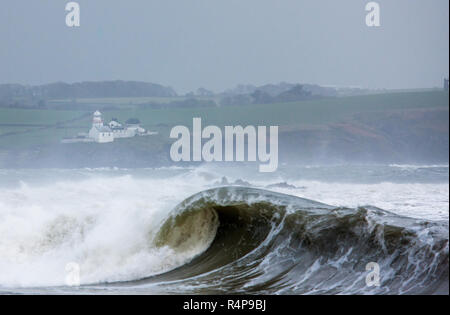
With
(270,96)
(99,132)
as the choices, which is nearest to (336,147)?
(270,96)

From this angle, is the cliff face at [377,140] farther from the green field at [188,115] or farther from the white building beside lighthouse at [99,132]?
the white building beside lighthouse at [99,132]

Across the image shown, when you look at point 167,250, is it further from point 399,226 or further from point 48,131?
point 48,131

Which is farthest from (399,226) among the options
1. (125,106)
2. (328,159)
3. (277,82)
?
(125,106)

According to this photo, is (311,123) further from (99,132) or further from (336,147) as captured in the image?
(99,132)

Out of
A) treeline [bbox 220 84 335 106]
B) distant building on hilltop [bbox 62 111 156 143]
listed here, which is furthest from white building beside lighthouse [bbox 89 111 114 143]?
treeline [bbox 220 84 335 106]

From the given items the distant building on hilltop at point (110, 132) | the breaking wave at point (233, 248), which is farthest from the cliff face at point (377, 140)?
the breaking wave at point (233, 248)

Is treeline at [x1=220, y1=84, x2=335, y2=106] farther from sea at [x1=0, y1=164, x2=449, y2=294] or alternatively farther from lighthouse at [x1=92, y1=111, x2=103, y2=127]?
sea at [x1=0, y1=164, x2=449, y2=294]
